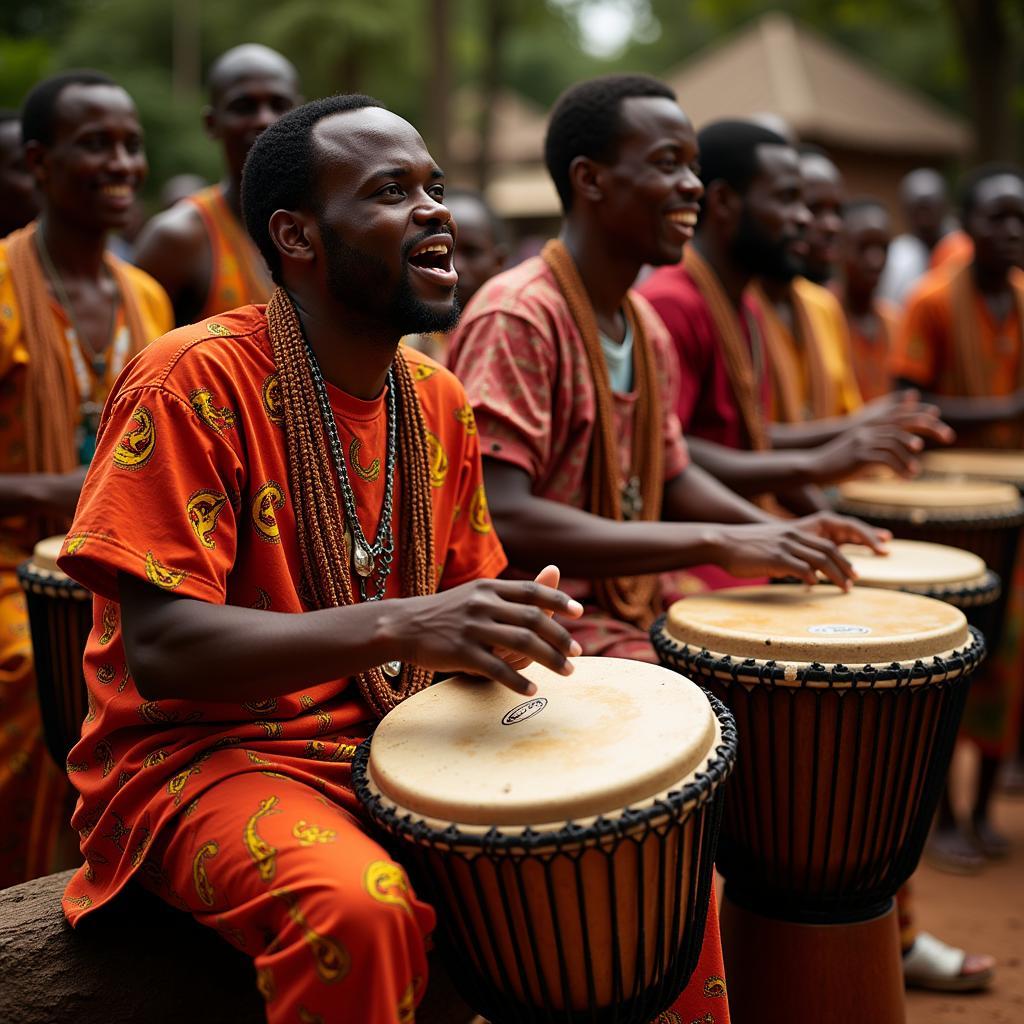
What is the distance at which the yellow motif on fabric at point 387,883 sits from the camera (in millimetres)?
1830

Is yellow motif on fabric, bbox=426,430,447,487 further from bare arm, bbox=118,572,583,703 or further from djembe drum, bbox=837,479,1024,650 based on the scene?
djembe drum, bbox=837,479,1024,650

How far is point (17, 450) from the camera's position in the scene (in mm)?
3578

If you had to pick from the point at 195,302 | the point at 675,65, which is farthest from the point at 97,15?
the point at 195,302

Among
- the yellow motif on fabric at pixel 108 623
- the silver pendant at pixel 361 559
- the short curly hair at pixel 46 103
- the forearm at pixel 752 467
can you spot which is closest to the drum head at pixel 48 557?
the yellow motif on fabric at pixel 108 623

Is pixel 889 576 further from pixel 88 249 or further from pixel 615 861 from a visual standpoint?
pixel 88 249

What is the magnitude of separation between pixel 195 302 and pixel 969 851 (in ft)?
11.6


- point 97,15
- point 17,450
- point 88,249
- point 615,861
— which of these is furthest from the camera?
point 97,15

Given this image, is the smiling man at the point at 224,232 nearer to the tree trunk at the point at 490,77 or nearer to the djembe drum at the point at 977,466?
the djembe drum at the point at 977,466

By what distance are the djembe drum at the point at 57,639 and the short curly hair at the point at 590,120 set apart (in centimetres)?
177

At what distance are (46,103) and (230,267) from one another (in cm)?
83

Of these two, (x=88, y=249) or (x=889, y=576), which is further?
(x=88, y=249)

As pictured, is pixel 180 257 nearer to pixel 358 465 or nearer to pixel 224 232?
pixel 224 232

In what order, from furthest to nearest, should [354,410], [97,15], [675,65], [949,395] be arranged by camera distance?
[675,65] → [97,15] → [949,395] → [354,410]

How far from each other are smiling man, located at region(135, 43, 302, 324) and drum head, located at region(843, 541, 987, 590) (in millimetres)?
2299
